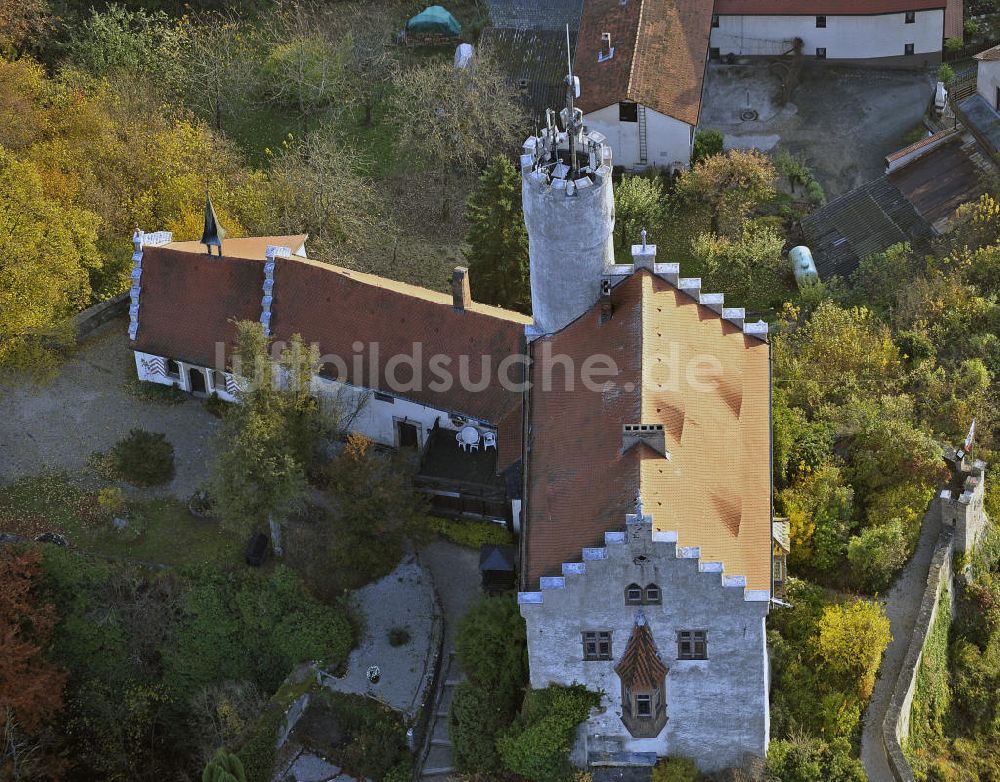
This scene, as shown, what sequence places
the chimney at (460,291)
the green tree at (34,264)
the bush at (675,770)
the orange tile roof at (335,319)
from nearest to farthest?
1. the bush at (675,770)
2. the chimney at (460,291)
3. the orange tile roof at (335,319)
4. the green tree at (34,264)

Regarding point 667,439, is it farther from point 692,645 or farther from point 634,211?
point 634,211

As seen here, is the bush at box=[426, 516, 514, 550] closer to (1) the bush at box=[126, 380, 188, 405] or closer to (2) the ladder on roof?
(1) the bush at box=[126, 380, 188, 405]

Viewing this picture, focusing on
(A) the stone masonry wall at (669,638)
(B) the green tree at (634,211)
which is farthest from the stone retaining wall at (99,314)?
(A) the stone masonry wall at (669,638)

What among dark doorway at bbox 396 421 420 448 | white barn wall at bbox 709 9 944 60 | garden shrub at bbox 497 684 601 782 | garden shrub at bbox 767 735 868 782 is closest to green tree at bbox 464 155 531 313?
dark doorway at bbox 396 421 420 448

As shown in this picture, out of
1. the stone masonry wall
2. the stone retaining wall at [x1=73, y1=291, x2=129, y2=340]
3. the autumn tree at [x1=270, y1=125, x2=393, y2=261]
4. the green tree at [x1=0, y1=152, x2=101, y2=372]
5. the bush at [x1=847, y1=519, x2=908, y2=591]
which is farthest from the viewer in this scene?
the autumn tree at [x1=270, y1=125, x2=393, y2=261]

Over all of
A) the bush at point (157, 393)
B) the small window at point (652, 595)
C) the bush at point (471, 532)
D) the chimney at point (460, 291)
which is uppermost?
the chimney at point (460, 291)

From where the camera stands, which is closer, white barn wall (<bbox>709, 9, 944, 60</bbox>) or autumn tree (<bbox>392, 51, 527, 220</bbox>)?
autumn tree (<bbox>392, 51, 527, 220</bbox>)

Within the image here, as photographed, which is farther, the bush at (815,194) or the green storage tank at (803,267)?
the bush at (815,194)

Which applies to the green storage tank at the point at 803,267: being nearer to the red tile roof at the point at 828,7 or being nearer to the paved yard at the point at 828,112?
the paved yard at the point at 828,112
